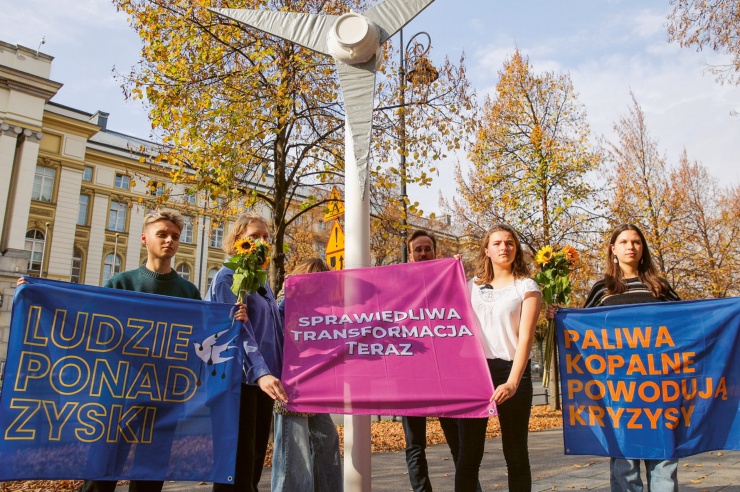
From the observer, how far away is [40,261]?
3806 centimetres

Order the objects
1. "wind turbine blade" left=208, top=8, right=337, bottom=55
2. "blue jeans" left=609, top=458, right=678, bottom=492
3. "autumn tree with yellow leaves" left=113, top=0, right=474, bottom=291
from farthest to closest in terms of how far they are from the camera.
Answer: "autumn tree with yellow leaves" left=113, top=0, right=474, bottom=291, "wind turbine blade" left=208, top=8, right=337, bottom=55, "blue jeans" left=609, top=458, right=678, bottom=492

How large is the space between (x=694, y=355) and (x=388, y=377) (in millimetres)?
2150

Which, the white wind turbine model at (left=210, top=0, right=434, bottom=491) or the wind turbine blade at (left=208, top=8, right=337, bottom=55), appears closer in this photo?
the white wind turbine model at (left=210, top=0, right=434, bottom=491)

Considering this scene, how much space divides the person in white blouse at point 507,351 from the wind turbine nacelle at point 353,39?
1937 millimetres

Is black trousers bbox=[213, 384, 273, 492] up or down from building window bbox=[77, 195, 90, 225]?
down

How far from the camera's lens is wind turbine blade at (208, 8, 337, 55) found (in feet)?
17.1

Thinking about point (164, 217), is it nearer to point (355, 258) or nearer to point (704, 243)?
point (355, 258)

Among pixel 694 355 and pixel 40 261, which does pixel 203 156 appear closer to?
pixel 694 355

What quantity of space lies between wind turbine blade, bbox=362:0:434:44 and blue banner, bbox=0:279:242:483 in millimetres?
2859

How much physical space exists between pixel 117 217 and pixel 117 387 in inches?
1759

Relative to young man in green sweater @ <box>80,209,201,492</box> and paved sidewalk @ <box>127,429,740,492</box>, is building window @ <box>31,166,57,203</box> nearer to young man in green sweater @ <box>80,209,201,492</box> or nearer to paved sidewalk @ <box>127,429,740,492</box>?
paved sidewalk @ <box>127,429,740,492</box>

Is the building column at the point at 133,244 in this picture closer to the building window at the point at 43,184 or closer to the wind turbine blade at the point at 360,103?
the building window at the point at 43,184

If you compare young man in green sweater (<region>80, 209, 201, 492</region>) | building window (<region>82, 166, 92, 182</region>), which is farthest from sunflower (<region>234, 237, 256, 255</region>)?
building window (<region>82, 166, 92, 182</region>)

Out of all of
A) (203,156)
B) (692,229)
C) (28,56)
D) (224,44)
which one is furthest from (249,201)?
(28,56)
